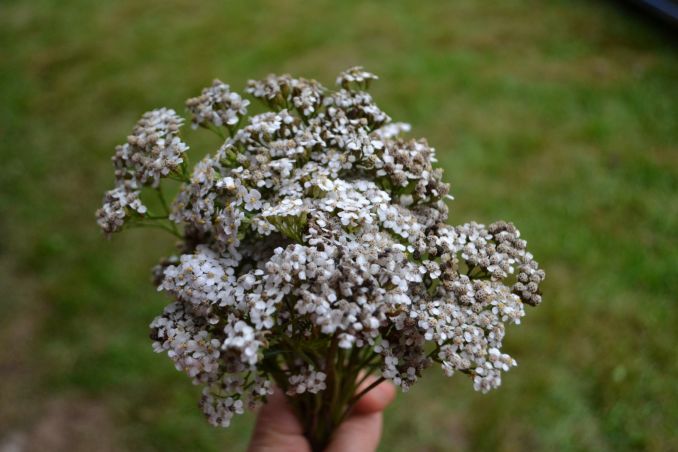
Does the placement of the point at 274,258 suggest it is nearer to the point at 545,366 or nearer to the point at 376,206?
the point at 376,206

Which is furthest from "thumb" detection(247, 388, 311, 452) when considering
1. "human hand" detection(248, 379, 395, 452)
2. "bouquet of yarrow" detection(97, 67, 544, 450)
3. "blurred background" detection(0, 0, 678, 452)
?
"blurred background" detection(0, 0, 678, 452)

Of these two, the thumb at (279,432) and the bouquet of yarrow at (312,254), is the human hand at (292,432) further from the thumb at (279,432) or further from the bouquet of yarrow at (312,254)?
the bouquet of yarrow at (312,254)

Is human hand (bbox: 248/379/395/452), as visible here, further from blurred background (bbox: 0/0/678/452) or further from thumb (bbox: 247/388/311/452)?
blurred background (bbox: 0/0/678/452)

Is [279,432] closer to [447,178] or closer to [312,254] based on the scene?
[312,254]

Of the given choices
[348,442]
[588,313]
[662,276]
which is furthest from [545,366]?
[348,442]

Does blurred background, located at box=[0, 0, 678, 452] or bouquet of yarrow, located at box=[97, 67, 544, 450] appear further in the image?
blurred background, located at box=[0, 0, 678, 452]

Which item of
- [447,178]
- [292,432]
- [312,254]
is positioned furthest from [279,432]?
[447,178]
